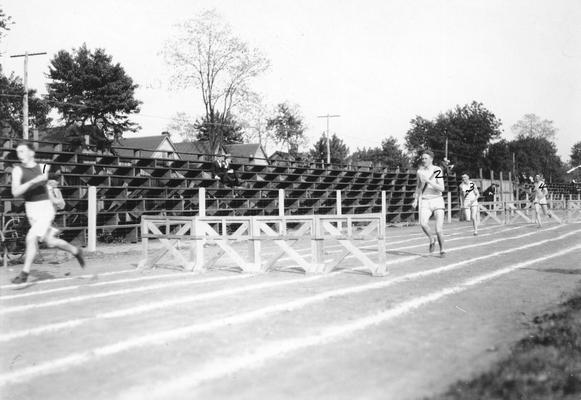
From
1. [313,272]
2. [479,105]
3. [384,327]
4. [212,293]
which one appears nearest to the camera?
[384,327]

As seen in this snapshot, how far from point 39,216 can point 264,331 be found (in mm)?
4789

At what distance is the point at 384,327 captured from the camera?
5.42m

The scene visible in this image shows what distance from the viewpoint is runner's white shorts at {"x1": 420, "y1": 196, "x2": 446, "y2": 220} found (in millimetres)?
12578

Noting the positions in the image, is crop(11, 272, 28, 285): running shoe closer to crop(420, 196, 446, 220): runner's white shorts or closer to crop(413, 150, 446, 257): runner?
crop(413, 150, 446, 257): runner

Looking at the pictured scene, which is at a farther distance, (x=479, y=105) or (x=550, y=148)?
(x=550, y=148)

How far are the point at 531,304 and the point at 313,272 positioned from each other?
12.2 ft

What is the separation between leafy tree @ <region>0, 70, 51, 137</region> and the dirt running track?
4902 cm

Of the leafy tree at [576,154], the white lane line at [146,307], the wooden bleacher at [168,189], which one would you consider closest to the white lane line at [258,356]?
the white lane line at [146,307]

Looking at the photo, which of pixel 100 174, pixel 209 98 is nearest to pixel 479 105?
pixel 209 98

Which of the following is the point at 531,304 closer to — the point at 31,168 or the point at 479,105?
the point at 31,168

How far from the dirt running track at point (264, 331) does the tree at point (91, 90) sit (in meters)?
45.8

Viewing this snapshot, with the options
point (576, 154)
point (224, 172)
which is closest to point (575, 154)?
point (576, 154)

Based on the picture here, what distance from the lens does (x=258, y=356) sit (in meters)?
4.48

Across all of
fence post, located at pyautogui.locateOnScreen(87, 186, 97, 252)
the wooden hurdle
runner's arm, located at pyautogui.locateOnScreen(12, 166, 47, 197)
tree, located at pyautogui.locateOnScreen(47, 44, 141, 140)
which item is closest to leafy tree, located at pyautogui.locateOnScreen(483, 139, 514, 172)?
tree, located at pyautogui.locateOnScreen(47, 44, 141, 140)
